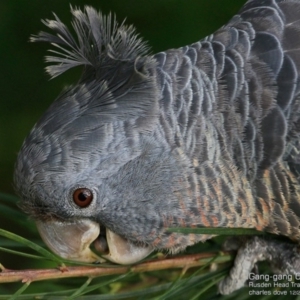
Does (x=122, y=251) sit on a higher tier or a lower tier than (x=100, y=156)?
lower

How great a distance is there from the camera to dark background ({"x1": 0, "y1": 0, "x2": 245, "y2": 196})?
83.7 inches

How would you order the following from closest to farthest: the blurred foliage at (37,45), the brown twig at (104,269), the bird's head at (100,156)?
the brown twig at (104,269), the bird's head at (100,156), the blurred foliage at (37,45)

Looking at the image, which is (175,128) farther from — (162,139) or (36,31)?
(36,31)

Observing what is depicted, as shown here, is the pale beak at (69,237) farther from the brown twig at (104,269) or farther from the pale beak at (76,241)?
the brown twig at (104,269)

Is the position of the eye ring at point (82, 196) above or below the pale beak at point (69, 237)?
above

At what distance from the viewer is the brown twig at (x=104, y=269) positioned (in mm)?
1065

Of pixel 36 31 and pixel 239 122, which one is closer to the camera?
pixel 239 122

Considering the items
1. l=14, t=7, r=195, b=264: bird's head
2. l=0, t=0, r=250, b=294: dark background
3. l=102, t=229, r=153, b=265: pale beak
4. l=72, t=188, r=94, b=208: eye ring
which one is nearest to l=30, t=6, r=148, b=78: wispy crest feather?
l=14, t=7, r=195, b=264: bird's head

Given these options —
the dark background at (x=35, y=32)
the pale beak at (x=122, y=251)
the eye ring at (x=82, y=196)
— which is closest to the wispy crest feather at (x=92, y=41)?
the eye ring at (x=82, y=196)

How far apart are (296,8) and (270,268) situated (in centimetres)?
70

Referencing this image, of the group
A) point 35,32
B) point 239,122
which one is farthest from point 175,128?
point 35,32

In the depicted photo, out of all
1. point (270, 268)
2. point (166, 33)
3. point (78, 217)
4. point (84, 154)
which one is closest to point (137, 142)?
point (84, 154)

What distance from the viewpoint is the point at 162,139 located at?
1293 millimetres

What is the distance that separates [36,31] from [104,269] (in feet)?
4.62
